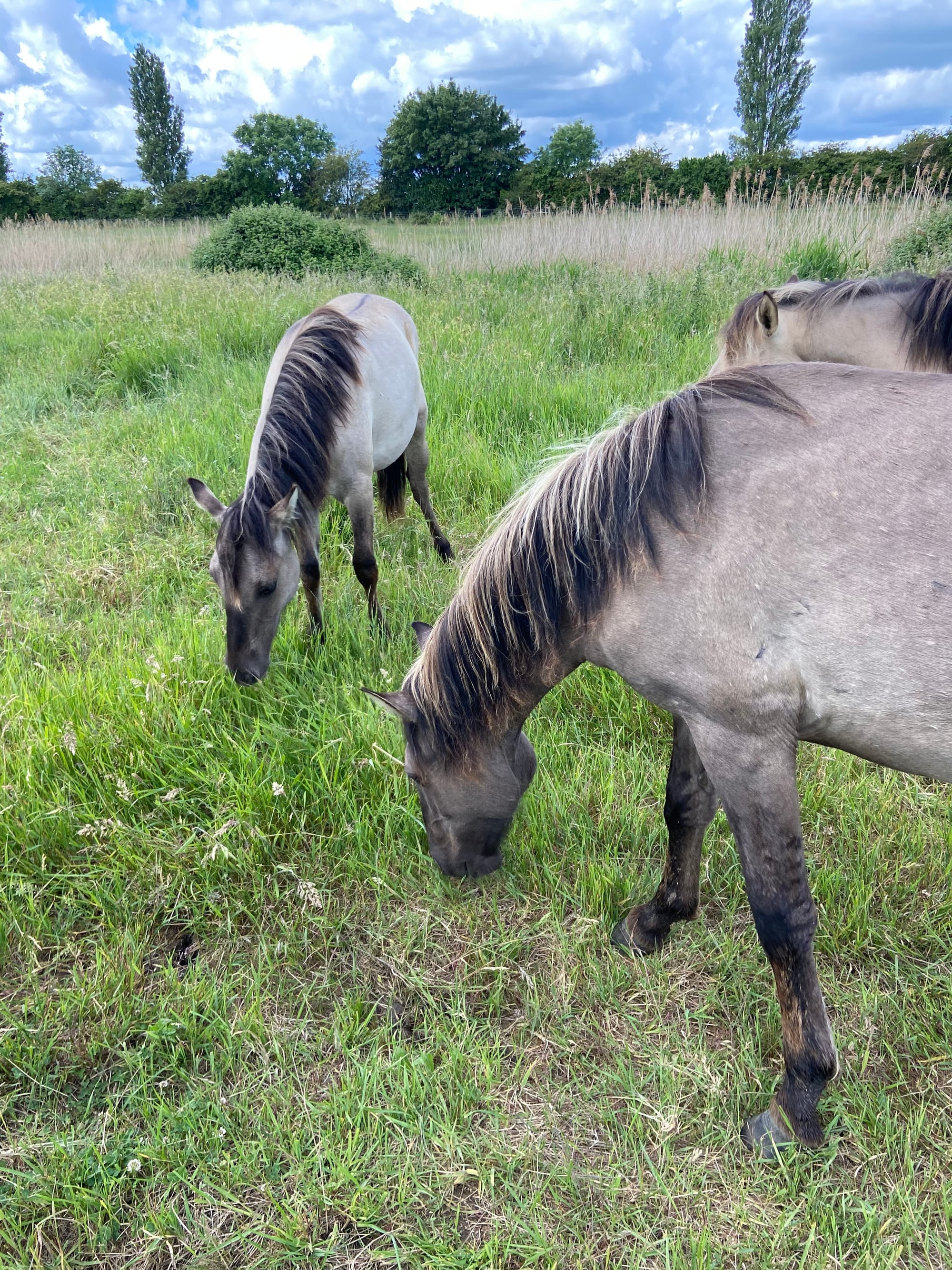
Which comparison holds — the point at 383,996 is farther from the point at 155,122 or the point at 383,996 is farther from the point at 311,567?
the point at 155,122

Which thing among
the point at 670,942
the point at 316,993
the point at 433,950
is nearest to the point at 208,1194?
the point at 316,993

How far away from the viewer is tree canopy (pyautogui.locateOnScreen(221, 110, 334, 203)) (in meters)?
39.4

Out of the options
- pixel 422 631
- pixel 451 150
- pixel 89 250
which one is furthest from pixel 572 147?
pixel 422 631

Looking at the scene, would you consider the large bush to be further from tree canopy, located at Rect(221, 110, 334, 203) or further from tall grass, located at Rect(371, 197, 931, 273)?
tree canopy, located at Rect(221, 110, 334, 203)

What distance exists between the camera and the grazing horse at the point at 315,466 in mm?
3160

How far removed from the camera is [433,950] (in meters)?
2.23

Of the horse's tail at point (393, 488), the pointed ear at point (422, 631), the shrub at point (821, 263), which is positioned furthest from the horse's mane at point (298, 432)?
the shrub at point (821, 263)

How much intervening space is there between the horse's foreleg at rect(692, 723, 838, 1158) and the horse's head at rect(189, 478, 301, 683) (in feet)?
6.96

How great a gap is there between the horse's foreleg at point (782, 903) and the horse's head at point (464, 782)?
62 cm

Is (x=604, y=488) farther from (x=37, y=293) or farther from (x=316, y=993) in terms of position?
(x=37, y=293)

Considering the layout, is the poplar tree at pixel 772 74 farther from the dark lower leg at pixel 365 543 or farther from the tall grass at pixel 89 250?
the dark lower leg at pixel 365 543

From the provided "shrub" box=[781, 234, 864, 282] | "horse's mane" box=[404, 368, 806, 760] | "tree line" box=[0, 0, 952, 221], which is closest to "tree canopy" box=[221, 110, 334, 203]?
"tree line" box=[0, 0, 952, 221]

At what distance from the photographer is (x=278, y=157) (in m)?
40.7

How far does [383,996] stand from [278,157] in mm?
49243
